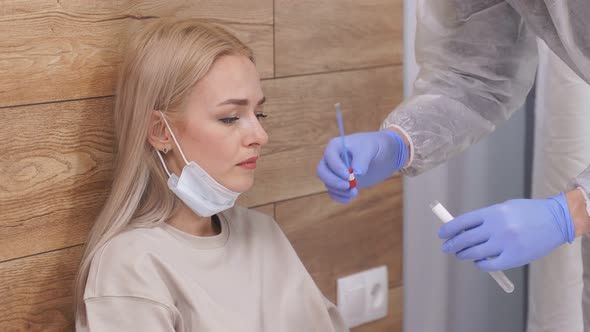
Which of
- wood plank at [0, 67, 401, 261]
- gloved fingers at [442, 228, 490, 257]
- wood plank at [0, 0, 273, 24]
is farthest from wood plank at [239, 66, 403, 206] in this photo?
gloved fingers at [442, 228, 490, 257]

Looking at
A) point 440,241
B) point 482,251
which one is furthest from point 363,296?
point 482,251

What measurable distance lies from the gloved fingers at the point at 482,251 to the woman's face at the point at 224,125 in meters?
0.37

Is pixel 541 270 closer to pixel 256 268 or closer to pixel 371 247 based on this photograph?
pixel 371 247

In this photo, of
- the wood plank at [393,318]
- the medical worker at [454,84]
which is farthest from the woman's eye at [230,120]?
the wood plank at [393,318]

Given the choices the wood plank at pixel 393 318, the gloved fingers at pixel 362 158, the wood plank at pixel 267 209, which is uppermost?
the gloved fingers at pixel 362 158

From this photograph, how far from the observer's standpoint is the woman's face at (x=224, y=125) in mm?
1334

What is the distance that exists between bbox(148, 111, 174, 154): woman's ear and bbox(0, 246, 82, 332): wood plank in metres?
0.24

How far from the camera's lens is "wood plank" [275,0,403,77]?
1625mm

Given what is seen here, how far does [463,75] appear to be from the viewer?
1.54 metres

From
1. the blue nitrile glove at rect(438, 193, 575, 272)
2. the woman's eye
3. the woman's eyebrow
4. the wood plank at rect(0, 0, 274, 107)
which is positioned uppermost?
the wood plank at rect(0, 0, 274, 107)

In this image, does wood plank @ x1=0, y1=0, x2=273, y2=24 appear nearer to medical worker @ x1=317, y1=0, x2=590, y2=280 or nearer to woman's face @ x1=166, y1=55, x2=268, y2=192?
woman's face @ x1=166, y1=55, x2=268, y2=192

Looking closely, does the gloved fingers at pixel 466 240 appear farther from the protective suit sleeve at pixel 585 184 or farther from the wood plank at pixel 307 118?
the wood plank at pixel 307 118

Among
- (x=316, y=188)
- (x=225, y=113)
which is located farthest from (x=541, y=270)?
(x=225, y=113)

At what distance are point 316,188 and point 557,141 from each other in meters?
0.51
